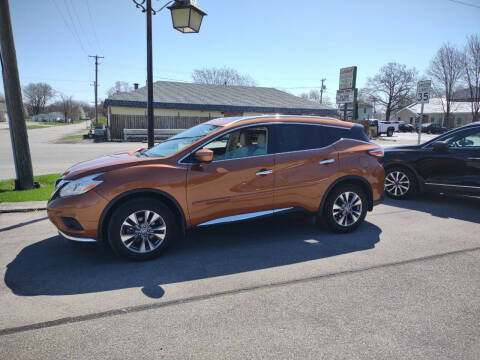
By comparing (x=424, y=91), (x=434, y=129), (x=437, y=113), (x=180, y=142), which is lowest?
(x=180, y=142)

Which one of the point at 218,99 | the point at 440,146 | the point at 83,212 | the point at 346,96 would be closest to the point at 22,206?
the point at 83,212

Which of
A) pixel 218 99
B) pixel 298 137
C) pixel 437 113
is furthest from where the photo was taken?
pixel 437 113

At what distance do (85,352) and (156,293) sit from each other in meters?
0.90

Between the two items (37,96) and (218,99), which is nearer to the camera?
(218,99)

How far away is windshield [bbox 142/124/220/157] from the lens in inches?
172

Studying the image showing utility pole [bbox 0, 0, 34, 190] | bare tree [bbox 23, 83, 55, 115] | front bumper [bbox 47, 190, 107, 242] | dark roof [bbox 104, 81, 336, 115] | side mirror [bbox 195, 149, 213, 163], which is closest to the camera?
front bumper [bbox 47, 190, 107, 242]

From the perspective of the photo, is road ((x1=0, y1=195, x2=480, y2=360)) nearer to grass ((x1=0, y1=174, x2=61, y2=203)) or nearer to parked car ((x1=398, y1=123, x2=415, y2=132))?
grass ((x1=0, y1=174, x2=61, y2=203))

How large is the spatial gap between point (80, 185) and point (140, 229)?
84 cm

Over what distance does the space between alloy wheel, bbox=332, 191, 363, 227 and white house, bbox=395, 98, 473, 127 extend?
5231 centimetres

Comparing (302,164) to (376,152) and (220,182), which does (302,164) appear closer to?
(220,182)

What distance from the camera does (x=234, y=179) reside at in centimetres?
418

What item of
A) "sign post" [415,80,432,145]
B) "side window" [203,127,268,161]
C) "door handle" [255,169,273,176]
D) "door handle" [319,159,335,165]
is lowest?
"door handle" [255,169,273,176]

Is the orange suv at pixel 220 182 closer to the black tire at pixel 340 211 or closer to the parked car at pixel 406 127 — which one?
the black tire at pixel 340 211

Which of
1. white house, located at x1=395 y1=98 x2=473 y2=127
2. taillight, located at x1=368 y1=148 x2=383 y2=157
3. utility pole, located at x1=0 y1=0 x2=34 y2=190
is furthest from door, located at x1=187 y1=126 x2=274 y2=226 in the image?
white house, located at x1=395 y1=98 x2=473 y2=127
